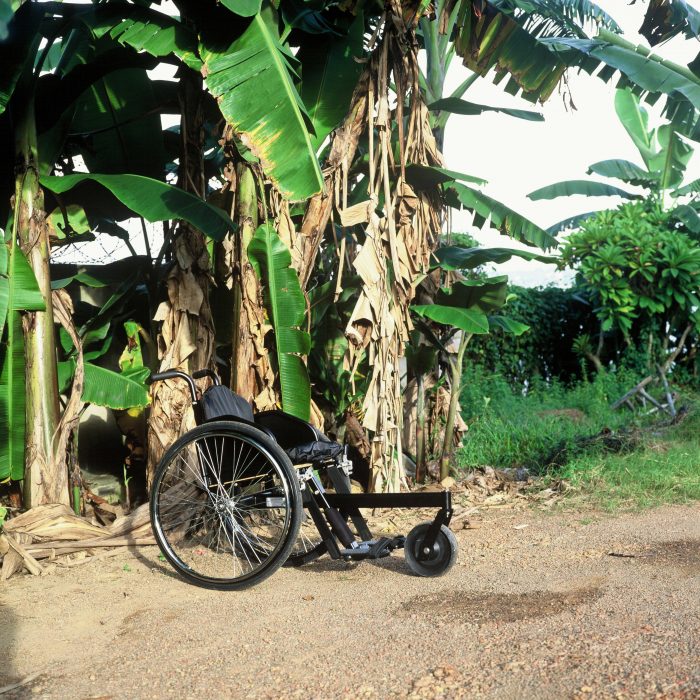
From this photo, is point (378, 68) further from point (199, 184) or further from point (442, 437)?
point (442, 437)

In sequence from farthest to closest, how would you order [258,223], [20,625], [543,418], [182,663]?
1. [543,418]
2. [258,223]
3. [20,625]
4. [182,663]

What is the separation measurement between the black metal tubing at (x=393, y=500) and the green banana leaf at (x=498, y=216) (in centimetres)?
361

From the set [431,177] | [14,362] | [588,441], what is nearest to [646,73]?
[431,177]

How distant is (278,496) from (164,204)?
2024mm

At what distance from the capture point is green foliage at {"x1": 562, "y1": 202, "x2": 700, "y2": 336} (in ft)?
34.9

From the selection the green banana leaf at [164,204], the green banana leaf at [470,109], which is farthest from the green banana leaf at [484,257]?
the green banana leaf at [164,204]

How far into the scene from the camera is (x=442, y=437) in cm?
762

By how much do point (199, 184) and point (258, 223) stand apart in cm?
54

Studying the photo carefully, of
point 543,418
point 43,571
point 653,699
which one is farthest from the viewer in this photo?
point 543,418

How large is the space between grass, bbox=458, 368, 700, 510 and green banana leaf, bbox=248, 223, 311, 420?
87.7 inches

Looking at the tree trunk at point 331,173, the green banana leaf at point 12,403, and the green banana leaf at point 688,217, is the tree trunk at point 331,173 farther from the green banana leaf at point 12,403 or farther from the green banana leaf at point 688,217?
the green banana leaf at point 688,217

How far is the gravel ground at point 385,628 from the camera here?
9.64 feet

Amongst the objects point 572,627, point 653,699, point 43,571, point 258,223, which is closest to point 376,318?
point 258,223

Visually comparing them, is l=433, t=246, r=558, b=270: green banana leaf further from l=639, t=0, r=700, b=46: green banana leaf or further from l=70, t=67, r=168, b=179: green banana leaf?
l=639, t=0, r=700, b=46: green banana leaf
